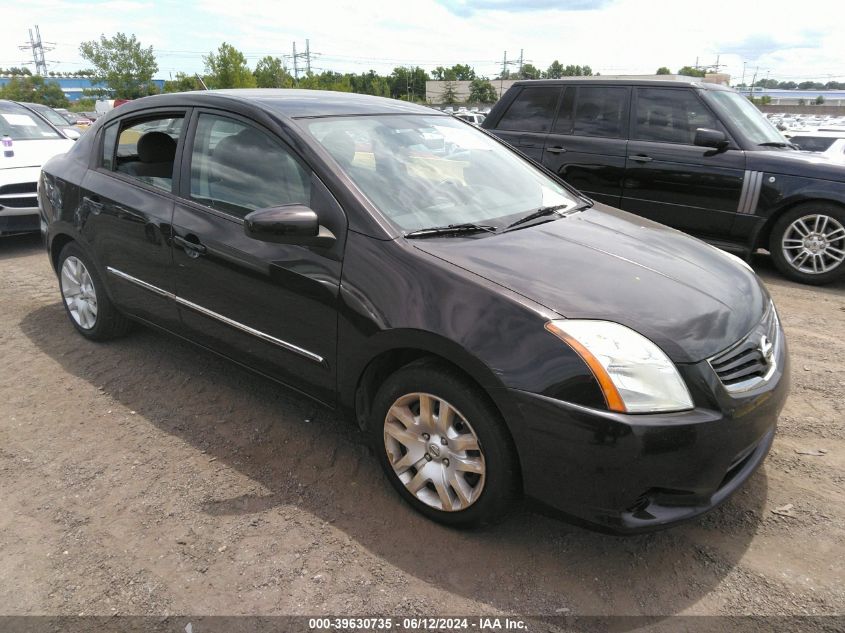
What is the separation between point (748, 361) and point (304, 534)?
74.2 inches

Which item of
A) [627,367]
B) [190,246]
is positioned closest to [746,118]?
[627,367]

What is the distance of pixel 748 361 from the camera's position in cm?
241

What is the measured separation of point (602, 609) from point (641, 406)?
2.45 feet

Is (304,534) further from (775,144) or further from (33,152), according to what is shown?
(33,152)

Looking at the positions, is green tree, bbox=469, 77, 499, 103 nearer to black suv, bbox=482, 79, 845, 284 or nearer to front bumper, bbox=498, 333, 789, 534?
black suv, bbox=482, 79, 845, 284

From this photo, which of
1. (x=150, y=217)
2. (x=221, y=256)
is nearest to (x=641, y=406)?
(x=221, y=256)

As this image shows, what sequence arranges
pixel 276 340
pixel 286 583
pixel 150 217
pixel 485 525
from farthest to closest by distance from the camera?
1. pixel 150 217
2. pixel 276 340
3. pixel 485 525
4. pixel 286 583

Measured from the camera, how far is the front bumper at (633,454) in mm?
2105

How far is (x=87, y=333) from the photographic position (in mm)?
4426

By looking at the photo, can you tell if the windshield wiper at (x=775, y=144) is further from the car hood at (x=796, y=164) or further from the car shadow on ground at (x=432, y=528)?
the car shadow on ground at (x=432, y=528)

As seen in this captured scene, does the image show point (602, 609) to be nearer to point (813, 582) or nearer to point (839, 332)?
point (813, 582)

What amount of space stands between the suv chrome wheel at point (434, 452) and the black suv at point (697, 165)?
4.77m

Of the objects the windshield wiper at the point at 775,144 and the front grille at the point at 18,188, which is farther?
the front grille at the point at 18,188

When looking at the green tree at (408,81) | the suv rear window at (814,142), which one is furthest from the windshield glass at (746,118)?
the green tree at (408,81)
